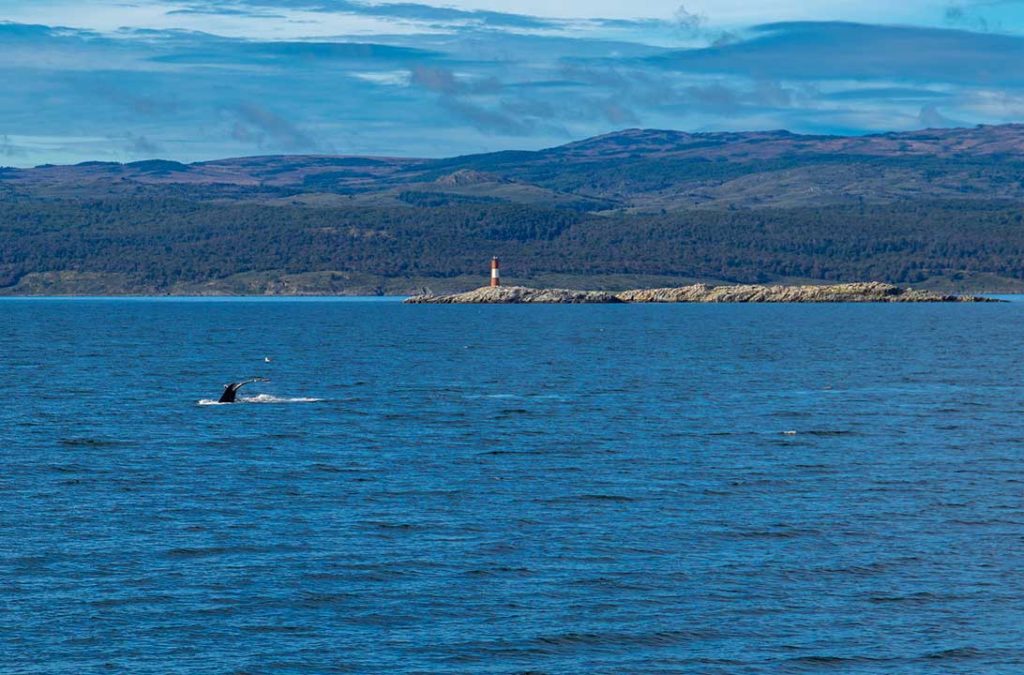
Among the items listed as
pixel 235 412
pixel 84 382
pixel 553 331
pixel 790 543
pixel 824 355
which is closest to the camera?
pixel 790 543

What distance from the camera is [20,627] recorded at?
31.3m

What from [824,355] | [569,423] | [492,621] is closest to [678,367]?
[824,355]

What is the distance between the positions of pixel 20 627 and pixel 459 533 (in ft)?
42.9

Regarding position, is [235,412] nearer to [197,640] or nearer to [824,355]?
[197,640]

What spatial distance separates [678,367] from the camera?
369 feet

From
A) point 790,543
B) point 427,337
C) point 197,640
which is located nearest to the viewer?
point 197,640

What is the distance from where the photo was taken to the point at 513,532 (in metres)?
41.0

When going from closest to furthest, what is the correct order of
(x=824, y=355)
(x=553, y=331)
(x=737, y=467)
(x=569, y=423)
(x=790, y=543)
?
(x=790, y=543) → (x=737, y=467) → (x=569, y=423) → (x=824, y=355) → (x=553, y=331)

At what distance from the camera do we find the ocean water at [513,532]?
30.4m

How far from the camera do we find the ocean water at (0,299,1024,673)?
30406 millimetres

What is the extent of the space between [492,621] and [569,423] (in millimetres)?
38682

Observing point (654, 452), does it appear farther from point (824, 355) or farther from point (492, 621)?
point (824, 355)

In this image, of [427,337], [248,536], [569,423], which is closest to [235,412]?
[569,423]

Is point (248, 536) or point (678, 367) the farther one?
point (678, 367)
